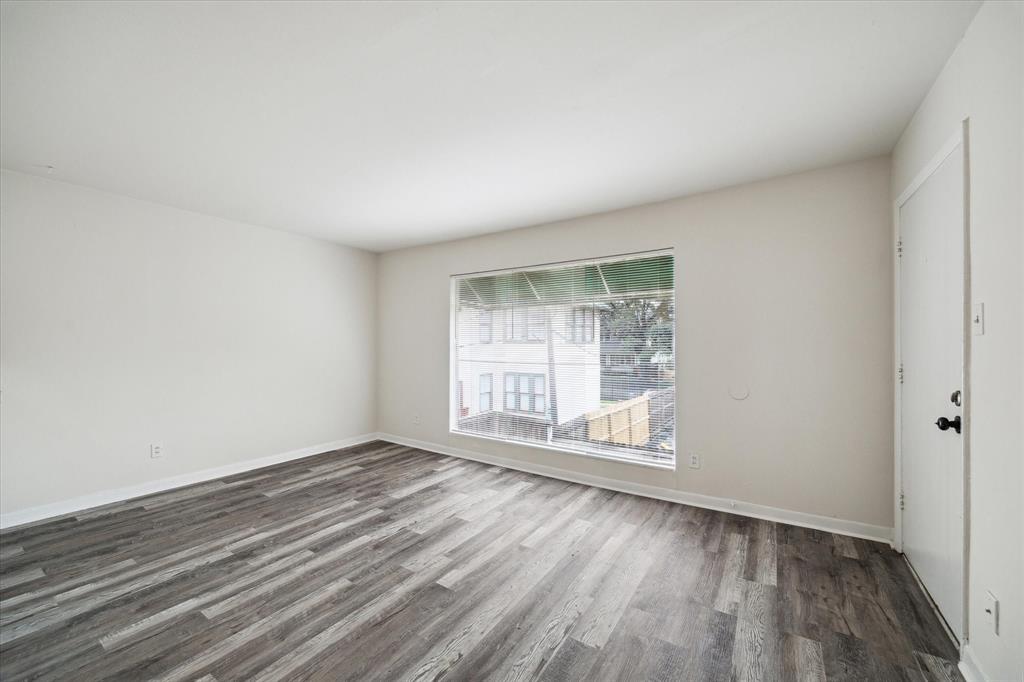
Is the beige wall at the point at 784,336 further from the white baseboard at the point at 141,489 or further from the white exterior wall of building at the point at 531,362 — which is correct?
the white baseboard at the point at 141,489

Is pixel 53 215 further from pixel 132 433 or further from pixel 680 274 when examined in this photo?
pixel 680 274

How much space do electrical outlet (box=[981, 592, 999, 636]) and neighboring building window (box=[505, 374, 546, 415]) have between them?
11.1ft

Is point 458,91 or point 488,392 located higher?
point 458,91

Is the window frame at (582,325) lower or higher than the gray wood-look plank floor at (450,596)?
higher

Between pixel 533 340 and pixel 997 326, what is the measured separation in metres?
3.54

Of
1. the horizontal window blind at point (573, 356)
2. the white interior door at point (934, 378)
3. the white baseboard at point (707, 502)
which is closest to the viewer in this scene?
the white interior door at point (934, 378)

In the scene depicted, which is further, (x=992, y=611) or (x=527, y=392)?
(x=527, y=392)

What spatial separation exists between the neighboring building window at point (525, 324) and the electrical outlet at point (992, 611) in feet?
11.5

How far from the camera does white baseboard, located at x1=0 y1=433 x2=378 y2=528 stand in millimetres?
3232

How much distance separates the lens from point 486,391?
5.12 metres

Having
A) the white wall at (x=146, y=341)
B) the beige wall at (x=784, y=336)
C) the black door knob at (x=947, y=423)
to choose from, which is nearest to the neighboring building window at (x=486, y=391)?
the beige wall at (x=784, y=336)

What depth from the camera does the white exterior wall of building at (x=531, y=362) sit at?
4.28m

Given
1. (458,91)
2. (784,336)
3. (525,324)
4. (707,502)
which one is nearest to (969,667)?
(707,502)

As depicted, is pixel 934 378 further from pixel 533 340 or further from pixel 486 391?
pixel 486 391
